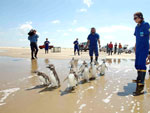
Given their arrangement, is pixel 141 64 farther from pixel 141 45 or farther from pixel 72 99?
pixel 72 99

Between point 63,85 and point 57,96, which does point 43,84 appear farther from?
point 57,96

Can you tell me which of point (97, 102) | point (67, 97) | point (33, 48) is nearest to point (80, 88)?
point (67, 97)

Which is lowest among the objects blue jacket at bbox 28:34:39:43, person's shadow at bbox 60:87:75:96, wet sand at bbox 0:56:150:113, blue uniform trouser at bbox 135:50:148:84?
wet sand at bbox 0:56:150:113

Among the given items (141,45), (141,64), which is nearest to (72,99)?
(141,64)

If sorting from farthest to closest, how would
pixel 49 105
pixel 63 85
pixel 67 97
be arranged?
pixel 63 85 < pixel 67 97 < pixel 49 105

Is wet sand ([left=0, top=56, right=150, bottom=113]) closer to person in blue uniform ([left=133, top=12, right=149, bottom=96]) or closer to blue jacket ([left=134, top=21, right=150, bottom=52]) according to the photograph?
person in blue uniform ([left=133, top=12, right=149, bottom=96])

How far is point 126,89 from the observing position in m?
4.68

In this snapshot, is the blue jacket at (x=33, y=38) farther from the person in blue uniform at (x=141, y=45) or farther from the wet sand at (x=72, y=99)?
the person in blue uniform at (x=141, y=45)

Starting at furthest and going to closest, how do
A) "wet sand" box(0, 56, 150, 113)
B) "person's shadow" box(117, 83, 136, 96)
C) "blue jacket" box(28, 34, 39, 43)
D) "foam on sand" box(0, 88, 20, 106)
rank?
1. "blue jacket" box(28, 34, 39, 43)
2. "person's shadow" box(117, 83, 136, 96)
3. "foam on sand" box(0, 88, 20, 106)
4. "wet sand" box(0, 56, 150, 113)

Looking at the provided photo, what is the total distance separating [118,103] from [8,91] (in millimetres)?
2791

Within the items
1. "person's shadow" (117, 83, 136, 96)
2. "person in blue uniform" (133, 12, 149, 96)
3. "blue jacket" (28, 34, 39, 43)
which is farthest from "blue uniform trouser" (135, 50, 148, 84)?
"blue jacket" (28, 34, 39, 43)

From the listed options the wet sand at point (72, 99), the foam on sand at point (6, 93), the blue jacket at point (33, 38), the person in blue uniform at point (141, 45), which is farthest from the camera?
the blue jacket at point (33, 38)

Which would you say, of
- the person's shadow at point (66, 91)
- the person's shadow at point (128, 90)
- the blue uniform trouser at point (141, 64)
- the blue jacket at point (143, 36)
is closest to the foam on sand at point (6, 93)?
the person's shadow at point (66, 91)

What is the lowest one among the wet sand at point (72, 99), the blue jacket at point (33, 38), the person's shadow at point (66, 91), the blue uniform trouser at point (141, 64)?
the wet sand at point (72, 99)
